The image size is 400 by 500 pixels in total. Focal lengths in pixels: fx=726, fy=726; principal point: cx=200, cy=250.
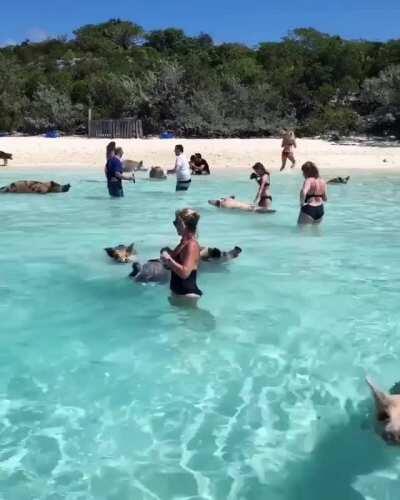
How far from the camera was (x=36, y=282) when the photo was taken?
27.8ft

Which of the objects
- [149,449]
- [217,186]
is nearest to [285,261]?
[149,449]

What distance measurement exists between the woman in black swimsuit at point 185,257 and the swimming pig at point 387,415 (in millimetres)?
2655

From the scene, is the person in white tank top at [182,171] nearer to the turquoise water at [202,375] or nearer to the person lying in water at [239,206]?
the person lying in water at [239,206]

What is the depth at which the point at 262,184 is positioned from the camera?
1312 cm

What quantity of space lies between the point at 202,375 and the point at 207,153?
77.9ft

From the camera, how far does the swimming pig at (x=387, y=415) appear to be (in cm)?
441

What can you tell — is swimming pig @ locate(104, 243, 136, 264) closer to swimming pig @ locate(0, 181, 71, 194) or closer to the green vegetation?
swimming pig @ locate(0, 181, 71, 194)

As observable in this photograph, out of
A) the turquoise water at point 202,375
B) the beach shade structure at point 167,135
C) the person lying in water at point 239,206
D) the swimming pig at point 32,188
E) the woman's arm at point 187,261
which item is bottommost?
the turquoise water at point 202,375

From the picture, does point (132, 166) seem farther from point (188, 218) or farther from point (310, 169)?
point (188, 218)

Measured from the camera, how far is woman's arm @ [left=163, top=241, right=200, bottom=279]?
679 centimetres

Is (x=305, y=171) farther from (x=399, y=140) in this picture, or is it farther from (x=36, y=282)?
(x=399, y=140)

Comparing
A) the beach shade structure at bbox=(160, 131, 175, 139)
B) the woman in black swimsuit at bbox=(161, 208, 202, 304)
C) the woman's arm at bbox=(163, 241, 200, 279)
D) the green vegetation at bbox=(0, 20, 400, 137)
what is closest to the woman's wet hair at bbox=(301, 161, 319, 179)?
the woman in black swimsuit at bbox=(161, 208, 202, 304)

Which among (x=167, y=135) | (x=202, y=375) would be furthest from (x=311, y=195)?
(x=167, y=135)

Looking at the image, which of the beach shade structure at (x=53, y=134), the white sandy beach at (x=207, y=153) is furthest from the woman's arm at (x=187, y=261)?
the beach shade structure at (x=53, y=134)
